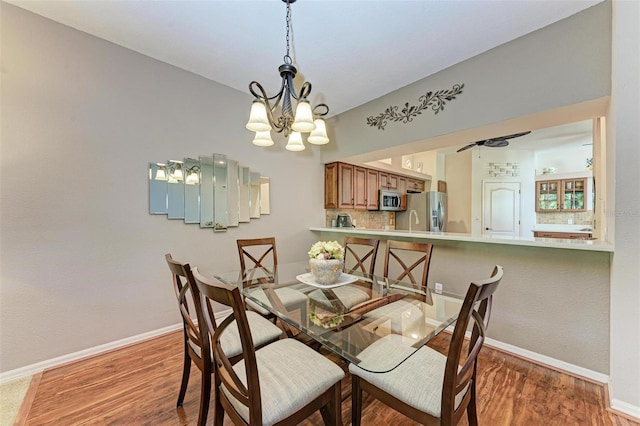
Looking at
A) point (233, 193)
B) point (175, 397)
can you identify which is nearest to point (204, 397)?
point (175, 397)

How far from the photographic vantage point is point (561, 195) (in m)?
5.66

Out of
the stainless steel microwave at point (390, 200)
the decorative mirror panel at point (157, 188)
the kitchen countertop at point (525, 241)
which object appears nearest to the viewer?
the kitchen countertop at point (525, 241)

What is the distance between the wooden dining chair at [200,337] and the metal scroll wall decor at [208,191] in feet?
4.30

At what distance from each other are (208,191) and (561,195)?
7.40m

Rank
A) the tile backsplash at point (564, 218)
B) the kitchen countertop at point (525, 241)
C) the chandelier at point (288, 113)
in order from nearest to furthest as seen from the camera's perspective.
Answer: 1. the chandelier at point (288, 113)
2. the kitchen countertop at point (525, 241)
3. the tile backsplash at point (564, 218)

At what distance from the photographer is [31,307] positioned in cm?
191

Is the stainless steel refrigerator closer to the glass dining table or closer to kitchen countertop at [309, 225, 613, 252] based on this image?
kitchen countertop at [309, 225, 613, 252]

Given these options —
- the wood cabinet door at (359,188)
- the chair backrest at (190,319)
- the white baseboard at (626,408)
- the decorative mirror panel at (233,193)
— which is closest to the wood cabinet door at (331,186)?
the wood cabinet door at (359,188)

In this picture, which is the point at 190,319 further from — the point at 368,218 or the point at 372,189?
the point at 368,218

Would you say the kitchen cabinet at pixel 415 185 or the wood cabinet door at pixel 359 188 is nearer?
the wood cabinet door at pixel 359 188

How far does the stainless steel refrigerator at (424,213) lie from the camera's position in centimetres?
521

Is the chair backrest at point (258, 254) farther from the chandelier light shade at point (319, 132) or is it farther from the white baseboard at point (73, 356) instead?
the chandelier light shade at point (319, 132)

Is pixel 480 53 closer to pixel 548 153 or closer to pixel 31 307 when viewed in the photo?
pixel 31 307

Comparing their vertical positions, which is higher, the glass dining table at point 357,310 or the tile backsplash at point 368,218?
the tile backsplash at point 368,218
